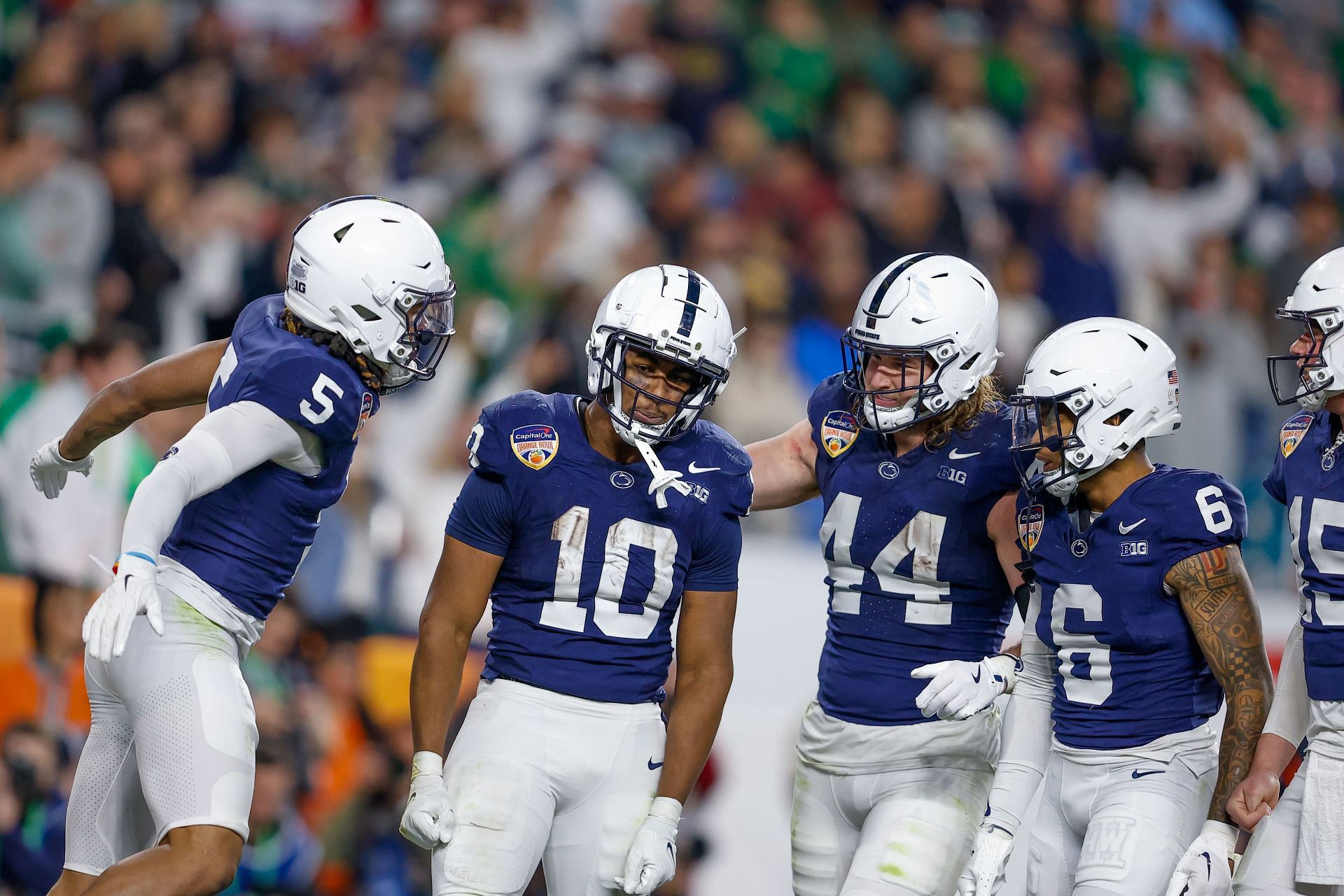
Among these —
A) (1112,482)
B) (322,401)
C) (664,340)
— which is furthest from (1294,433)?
(322,401)

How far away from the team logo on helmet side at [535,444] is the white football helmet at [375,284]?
0.42m

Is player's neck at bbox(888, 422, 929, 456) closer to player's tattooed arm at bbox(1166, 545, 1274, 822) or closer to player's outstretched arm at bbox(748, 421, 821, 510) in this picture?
player's outstretched arm at bbox(748, 421, 821, 510)

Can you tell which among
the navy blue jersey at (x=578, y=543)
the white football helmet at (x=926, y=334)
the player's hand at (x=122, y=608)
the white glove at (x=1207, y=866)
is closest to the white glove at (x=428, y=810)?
the navy blue jersey at (x=578, y=543)

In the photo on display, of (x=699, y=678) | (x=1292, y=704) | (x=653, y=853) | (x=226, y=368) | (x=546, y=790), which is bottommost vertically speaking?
(x=653, y=853)

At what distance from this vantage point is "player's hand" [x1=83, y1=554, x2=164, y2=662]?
3355 millimetres

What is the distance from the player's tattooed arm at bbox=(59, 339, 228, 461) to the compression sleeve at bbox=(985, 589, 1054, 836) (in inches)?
90.5

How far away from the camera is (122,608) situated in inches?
133

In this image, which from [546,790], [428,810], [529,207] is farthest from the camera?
[529,207]

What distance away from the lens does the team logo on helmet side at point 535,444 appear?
3930 millimetres

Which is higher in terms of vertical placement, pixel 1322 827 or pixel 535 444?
pixel 535 444

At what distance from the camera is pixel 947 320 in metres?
4.27

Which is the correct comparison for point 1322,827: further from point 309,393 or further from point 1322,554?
point 309,393

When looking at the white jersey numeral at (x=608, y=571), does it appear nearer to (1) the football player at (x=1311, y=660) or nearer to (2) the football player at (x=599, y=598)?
(2) the football player at (x=599, y=598)

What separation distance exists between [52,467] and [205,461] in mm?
1071
